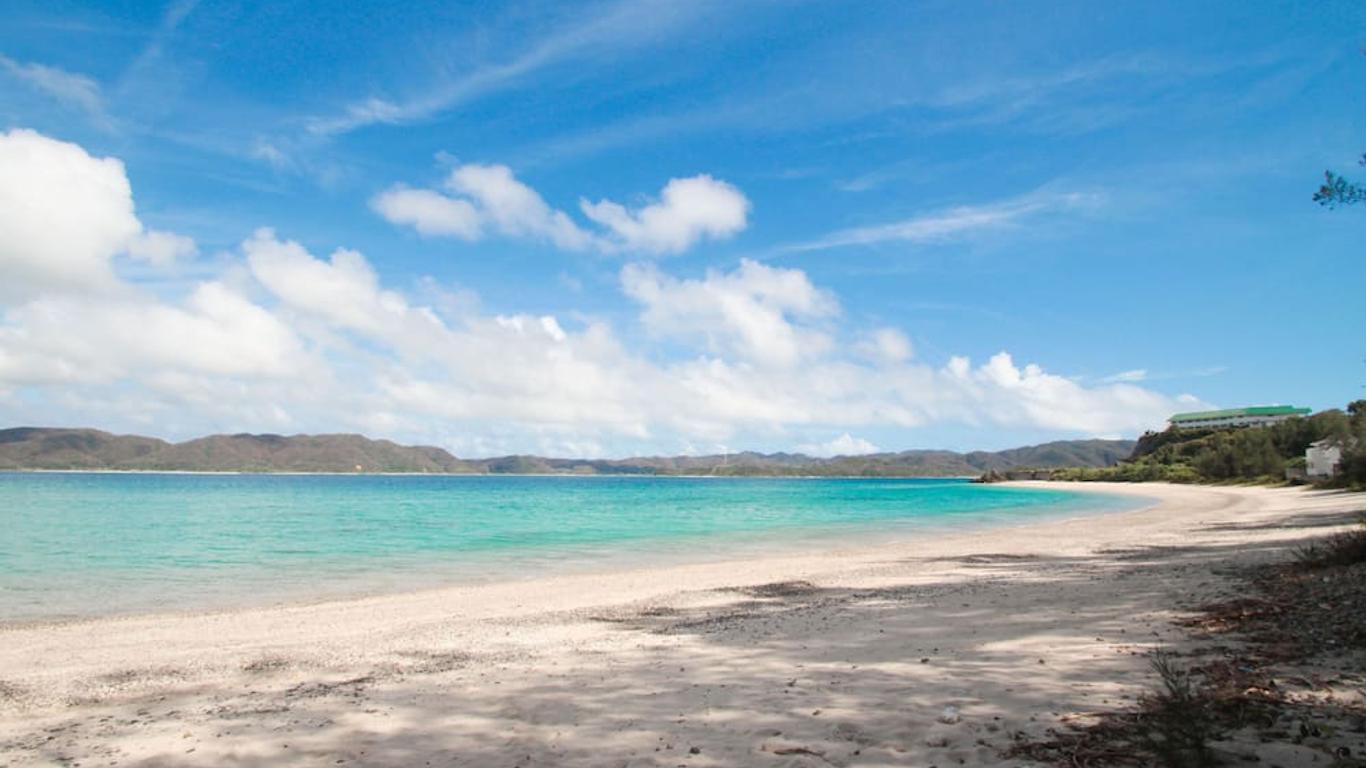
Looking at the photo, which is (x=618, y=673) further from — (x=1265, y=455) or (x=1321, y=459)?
(x=1265, y=455)

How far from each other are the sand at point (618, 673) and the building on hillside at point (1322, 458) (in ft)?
210

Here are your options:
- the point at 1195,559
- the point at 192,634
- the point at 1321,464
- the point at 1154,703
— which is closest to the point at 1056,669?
the point at 1154,703

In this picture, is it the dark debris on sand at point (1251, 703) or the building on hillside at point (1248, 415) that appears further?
the building on hillside at point (1248, 415)

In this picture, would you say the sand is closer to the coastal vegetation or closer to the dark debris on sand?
the dark debris on sand

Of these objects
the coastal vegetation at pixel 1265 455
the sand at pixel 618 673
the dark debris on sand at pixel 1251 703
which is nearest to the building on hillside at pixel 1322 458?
the coastal vegetation at pixel 1265 455

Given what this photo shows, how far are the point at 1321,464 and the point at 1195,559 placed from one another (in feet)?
219

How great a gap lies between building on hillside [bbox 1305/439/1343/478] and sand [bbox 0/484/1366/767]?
6396 cm

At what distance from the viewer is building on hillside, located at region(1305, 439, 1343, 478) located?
63.0 m

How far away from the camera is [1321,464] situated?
65312 mm

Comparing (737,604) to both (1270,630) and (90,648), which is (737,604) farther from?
(90,648)

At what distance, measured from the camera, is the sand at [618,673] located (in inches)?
233

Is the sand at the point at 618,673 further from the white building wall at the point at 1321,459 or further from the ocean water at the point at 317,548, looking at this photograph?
the white building wall at the point at 1321,459

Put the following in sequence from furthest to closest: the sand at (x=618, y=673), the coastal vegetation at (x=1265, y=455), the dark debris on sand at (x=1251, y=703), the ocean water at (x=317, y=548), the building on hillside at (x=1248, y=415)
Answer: the building on hillside at (x=1248, y=415) → the coastal vegetation at (x=1265, y=455) → the ocean water at (x=317, y=548) → the sand at (x=618, y=673) → the dark debris on sand at (x=1251, y=703)

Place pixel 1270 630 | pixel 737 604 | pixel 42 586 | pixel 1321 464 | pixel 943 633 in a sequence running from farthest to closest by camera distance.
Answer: pixel 1321 464 → pixel 42 586 → pixel 737 604 → pixel 943 633 → pixel 1270 630
